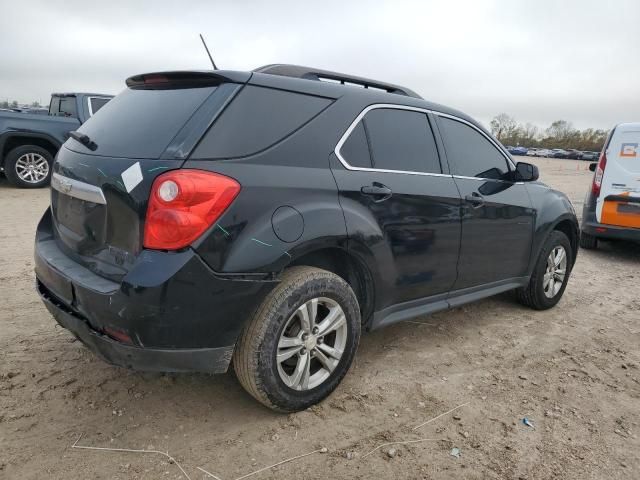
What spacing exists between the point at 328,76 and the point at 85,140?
4.75 ft

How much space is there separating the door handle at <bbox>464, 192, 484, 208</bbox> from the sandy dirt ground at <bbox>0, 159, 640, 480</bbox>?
1.02 m

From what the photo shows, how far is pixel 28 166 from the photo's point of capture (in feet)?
30.0

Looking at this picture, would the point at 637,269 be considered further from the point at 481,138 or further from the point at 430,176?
the point at 430,176

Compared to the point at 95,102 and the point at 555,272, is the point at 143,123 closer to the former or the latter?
the point at 555,272

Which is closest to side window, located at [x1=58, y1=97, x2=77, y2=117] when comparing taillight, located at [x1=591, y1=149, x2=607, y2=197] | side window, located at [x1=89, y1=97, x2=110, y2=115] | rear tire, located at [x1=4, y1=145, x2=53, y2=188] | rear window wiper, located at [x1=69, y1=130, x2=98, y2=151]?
side window, located at [x1=89, y1=97, x2=110, y2=115]

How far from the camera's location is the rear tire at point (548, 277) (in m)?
4.23

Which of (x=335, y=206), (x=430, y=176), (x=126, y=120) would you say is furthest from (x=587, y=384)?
(x=126, y=120)

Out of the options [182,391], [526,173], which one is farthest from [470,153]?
[182,391]

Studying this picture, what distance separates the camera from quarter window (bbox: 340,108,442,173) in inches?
109

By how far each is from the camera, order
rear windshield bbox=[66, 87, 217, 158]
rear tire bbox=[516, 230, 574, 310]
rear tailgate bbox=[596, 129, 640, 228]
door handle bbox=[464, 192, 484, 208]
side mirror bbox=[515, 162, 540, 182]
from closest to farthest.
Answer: rear windshield bbox=[66, 87, 217, 158], door handle bbox=[464, 192, 484, 208], side mirror bbox=[515, 162, 540, 182], rear tire bbox=[516, 230, 574, 310], rear tailgate bbox=[596, 129, 640, 228]

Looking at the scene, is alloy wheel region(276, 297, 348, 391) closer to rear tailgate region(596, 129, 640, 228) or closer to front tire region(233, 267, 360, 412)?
front tire region(233, 267, 360, 412)

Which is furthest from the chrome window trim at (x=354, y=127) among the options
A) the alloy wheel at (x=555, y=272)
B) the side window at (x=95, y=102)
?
the side window at (x=95, y=102)

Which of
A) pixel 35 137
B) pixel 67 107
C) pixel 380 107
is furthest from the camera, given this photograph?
pixel 67 107

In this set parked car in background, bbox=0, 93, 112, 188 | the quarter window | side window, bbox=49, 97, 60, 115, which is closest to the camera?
the quarter window
